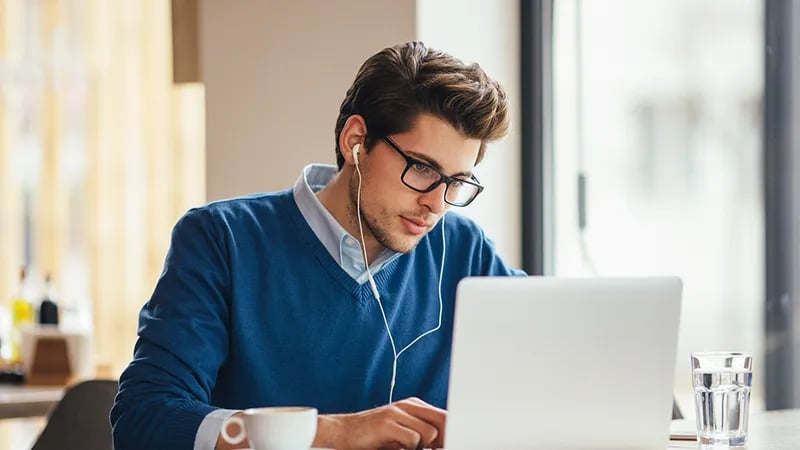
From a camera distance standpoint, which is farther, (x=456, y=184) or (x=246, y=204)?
(x=246, y=204)

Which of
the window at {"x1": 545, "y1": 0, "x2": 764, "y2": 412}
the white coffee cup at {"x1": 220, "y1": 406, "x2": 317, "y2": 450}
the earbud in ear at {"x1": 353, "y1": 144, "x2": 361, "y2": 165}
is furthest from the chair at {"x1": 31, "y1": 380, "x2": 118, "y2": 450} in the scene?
the window at {"x1": 545, "y1": 0, "x2": 764, "y2": 412}

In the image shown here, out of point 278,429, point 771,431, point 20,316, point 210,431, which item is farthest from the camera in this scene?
point 20,316

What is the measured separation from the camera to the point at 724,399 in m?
1.52

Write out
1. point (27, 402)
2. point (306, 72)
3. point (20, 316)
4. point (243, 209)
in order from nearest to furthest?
1. point (243, 209)
2. point (27, 402)
3. point (306, 72)
4. point (20, 316)

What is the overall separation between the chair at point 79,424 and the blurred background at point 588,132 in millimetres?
1232

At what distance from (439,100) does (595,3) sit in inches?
56.7

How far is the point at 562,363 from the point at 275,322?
76cm

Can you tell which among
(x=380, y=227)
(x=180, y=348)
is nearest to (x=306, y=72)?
(x=380, y=227)

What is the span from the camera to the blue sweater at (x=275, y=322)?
5.90ft

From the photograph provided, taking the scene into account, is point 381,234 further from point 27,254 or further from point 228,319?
point 27,254

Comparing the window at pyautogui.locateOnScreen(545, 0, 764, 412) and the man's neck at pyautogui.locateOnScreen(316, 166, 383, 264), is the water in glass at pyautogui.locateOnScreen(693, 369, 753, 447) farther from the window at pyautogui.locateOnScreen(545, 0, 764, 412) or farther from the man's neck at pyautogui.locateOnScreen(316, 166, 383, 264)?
the window at pyautogui.locateOnScreen(545, 0, 764, 412)

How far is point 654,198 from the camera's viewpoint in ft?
9.90

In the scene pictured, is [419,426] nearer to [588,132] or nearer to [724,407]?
[724,407]

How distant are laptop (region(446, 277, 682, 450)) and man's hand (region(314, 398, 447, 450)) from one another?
0.15m
